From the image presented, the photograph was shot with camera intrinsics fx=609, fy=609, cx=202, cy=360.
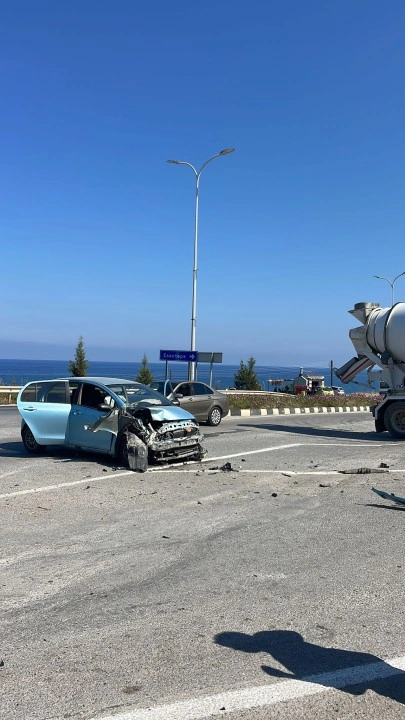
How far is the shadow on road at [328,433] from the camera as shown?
17266mm

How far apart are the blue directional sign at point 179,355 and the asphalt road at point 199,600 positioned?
16.3 metres

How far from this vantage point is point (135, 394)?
38.4 feet

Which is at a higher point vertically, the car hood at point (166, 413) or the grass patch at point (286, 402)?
the car hood at point (166, 413)

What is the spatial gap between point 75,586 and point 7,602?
57 cm

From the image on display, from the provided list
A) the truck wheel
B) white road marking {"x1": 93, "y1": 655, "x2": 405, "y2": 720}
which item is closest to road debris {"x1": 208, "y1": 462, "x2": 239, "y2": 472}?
white road marking {"x1": 93, "y1": 655, "x2": 405, "y2": 720}

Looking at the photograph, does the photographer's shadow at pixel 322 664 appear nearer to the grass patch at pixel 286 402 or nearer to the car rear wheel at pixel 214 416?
the car rear wheel at pixel 214 416

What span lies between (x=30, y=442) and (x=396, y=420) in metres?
10.2

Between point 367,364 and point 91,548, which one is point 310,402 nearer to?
point 367,364

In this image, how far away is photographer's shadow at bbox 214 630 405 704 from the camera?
3432 millimetres

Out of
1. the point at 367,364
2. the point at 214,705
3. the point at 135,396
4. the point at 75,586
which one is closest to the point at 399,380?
the point at 367,364

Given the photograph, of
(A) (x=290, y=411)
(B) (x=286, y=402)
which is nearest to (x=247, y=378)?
(B) (x=286, y=402)

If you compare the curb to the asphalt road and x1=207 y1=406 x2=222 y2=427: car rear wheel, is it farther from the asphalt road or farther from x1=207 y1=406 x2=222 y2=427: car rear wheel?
the asphalt road

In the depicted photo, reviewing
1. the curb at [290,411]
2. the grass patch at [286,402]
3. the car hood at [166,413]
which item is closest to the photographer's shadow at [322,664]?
the car hood at [166,413]

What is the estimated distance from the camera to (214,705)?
3197mm
